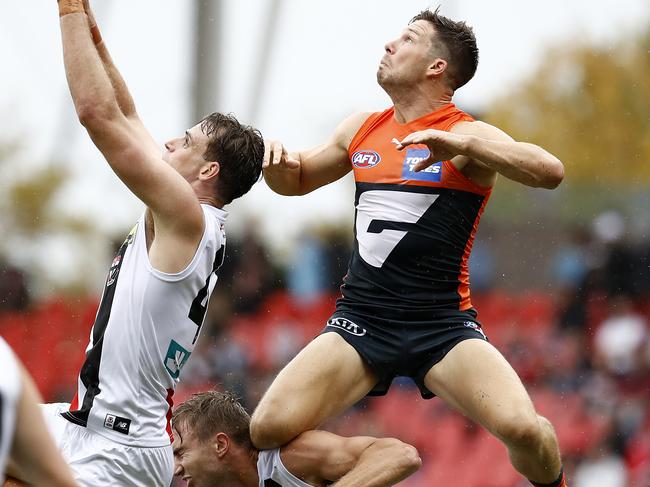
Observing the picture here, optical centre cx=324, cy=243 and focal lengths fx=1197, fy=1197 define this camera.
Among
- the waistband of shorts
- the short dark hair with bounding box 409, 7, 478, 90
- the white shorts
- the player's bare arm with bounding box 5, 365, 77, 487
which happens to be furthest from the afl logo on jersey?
the player's bare arm with bounding box 5, 365, 77, 487

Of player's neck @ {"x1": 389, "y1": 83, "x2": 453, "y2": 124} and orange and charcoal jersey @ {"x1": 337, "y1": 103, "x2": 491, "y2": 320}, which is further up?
player's neck @ {"x1": 389, "y1": 83, "x2": 453, "y2": 124}

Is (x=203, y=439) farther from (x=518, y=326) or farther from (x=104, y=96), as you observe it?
(x=518, y=326)

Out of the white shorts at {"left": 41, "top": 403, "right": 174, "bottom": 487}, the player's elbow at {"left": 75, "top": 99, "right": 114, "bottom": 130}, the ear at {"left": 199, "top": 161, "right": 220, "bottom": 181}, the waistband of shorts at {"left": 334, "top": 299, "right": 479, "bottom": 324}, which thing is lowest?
the white shorts at {"left": 41, "top": 403, "right": 174, "bottom": 487}

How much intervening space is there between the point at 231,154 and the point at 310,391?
1167 millimetres

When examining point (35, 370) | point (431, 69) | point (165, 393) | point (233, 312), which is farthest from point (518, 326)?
point (165, 393)

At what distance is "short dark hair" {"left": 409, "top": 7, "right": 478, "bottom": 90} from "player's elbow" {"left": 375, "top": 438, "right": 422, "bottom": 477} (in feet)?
6.10

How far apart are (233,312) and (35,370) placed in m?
2.29

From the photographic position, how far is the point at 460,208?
5.82 meters

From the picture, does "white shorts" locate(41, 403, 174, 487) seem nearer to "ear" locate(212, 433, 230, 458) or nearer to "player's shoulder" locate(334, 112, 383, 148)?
"ear" locate(212, 433, 230, 458)

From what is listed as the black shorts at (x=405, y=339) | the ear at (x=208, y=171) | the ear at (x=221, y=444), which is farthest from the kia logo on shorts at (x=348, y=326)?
the ear at (x=208, y=171)

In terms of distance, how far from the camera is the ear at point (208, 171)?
5.21 meters

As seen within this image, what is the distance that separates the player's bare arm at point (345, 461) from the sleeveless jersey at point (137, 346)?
809mm

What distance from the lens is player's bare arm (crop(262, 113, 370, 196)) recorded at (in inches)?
245

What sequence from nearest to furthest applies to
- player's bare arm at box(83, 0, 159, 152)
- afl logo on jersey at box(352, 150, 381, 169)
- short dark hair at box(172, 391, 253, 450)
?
player's bare arm at box(83, 0, 159, 152)
short dark hair at box(172, 391, 253, 450)
afl logo on jersey at box(352, 150, 381, 169)
